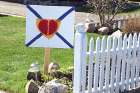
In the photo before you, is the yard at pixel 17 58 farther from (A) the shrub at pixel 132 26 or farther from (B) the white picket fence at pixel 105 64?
(A) the shrub at pixel 132 26

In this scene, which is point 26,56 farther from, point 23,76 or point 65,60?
point 23,76

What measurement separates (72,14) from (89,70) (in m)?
1.50

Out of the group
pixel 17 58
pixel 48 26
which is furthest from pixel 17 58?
pixel 48 26

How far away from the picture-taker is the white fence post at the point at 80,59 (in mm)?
7762

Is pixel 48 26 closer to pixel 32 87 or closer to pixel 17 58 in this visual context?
pixel 32 87

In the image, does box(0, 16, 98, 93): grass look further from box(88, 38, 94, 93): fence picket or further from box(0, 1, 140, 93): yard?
box(88, 38, 94, 93): fence picket

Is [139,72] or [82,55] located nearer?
[82,55]

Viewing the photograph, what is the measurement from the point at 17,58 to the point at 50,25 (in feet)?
9.35

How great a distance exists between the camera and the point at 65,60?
1176cm

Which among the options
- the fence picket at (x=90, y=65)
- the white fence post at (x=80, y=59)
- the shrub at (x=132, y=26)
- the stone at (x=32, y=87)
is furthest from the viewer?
the shrub at (x=132, y=26)

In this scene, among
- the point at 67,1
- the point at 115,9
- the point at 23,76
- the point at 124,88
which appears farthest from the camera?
the point at 67,1

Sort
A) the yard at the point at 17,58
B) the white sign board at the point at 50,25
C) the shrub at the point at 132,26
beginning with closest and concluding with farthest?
the white sign board at the point at 50,25, the yard at the point at 17,58, the shrub at the point at 132,26

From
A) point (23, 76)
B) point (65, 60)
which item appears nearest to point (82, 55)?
point (23, 76)

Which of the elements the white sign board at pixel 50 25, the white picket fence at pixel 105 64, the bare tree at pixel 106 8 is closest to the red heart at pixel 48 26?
the white sign board at pixel 50 25
